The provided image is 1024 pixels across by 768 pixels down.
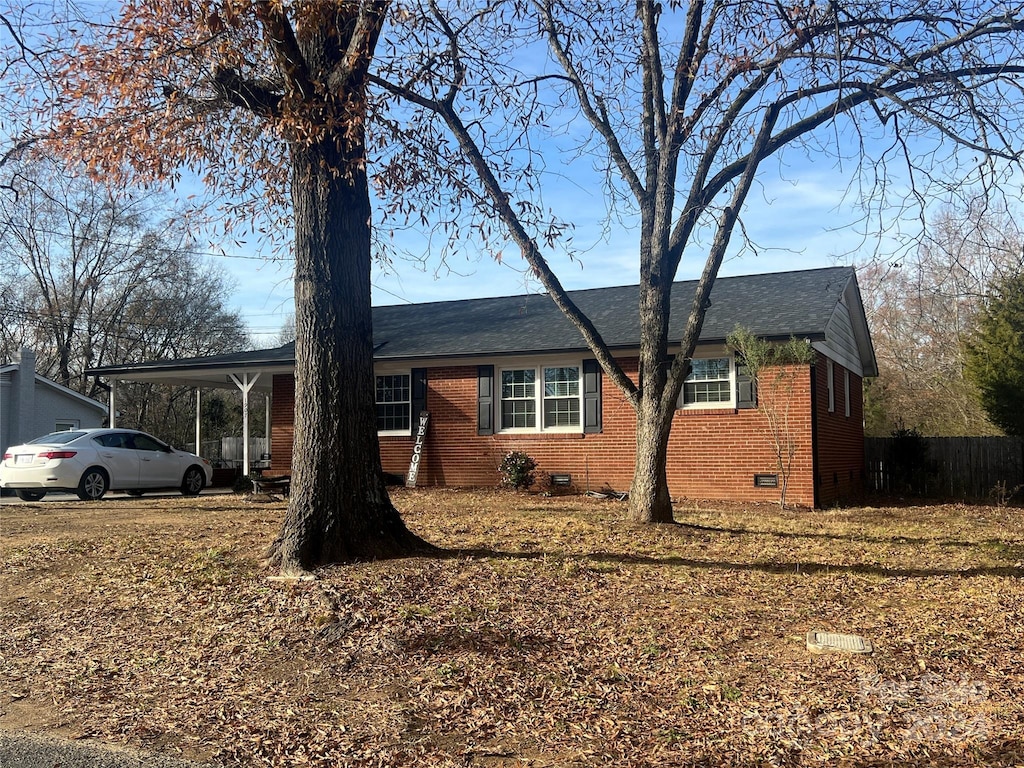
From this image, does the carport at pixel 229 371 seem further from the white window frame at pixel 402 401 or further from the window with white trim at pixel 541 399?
the window with white trim at pixel 541 399

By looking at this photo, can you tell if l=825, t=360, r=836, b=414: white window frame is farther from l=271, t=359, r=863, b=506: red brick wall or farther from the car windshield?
the car windshield

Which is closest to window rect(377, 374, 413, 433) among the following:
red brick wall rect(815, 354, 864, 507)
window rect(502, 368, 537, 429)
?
window rect(502, 368, 537, 429)

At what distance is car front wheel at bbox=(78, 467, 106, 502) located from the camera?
14727 mm

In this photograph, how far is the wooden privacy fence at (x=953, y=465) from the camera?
18234 mm

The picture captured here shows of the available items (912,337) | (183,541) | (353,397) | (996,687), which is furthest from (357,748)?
(912,337)

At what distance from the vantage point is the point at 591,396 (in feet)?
51.2

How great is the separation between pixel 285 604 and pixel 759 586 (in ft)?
12.1

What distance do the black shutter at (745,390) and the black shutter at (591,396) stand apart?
8.48 feet

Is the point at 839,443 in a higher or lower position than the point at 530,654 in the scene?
higher

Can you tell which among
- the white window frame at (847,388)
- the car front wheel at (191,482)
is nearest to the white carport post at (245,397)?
the car front wheel at (191,482)

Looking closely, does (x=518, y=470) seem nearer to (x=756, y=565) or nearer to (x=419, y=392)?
(x=419, y=392)

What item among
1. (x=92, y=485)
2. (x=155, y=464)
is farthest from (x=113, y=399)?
(x=92, y=485)

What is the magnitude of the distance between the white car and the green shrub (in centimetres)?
647

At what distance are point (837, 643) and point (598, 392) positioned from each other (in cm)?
1063
